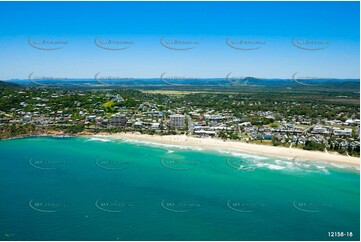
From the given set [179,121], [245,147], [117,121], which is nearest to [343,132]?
[245,147]

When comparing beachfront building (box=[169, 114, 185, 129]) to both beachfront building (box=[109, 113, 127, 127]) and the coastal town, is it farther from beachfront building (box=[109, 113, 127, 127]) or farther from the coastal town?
beachfront building (box=[109, 113, 127, 127])

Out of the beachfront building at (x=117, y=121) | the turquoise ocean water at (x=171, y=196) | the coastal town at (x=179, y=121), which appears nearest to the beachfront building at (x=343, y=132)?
the coastal town at (x=179, y=121)

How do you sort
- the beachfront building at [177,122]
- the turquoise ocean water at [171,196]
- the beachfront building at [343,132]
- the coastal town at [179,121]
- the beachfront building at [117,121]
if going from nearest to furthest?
the turquoise ocean water at [171,196] < the coastal town at [179,121] < the beachfront building at [343,132] < the beachfront building at [177,122] < the beachfront building at [117,121]

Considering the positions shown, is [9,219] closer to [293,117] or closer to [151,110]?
[151,110]

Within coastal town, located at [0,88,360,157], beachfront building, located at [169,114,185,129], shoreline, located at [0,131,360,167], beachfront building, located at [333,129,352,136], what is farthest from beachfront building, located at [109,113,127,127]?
beachfront building, located at [333,129,352,136]

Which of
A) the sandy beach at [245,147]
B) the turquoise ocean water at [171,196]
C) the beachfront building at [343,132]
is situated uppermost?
the beachfront building at [343,132]

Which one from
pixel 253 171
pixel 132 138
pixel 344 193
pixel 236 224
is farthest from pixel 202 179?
pixel 132 138

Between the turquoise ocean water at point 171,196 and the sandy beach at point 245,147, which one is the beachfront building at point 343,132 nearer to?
the sandy beach at point 245,147
